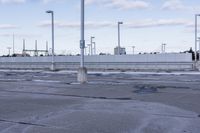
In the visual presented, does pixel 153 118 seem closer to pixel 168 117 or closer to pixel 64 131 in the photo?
pixel 168 117

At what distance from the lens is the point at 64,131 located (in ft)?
29.9

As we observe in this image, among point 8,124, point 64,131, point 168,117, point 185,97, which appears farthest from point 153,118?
point 185,97

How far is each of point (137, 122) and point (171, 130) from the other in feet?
4.11

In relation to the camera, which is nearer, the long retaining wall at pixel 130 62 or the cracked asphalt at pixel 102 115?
the cracked asphalt at pixel 102 115

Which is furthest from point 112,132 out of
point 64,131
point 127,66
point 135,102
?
point 127,66

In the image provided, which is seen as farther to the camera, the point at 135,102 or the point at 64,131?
the point at 135,102

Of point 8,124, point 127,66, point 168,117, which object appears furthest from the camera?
point 127,66

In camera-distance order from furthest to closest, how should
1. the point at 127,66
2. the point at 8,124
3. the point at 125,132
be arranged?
the point at 127,66, the point at 8,124, the point at 125,132

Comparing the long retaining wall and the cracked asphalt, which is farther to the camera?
the long retaining wall

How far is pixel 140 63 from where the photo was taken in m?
59.6

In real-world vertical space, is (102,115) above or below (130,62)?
below

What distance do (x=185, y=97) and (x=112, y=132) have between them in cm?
774

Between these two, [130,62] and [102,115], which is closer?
[102,115]

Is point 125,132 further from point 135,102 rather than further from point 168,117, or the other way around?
point 135,102
